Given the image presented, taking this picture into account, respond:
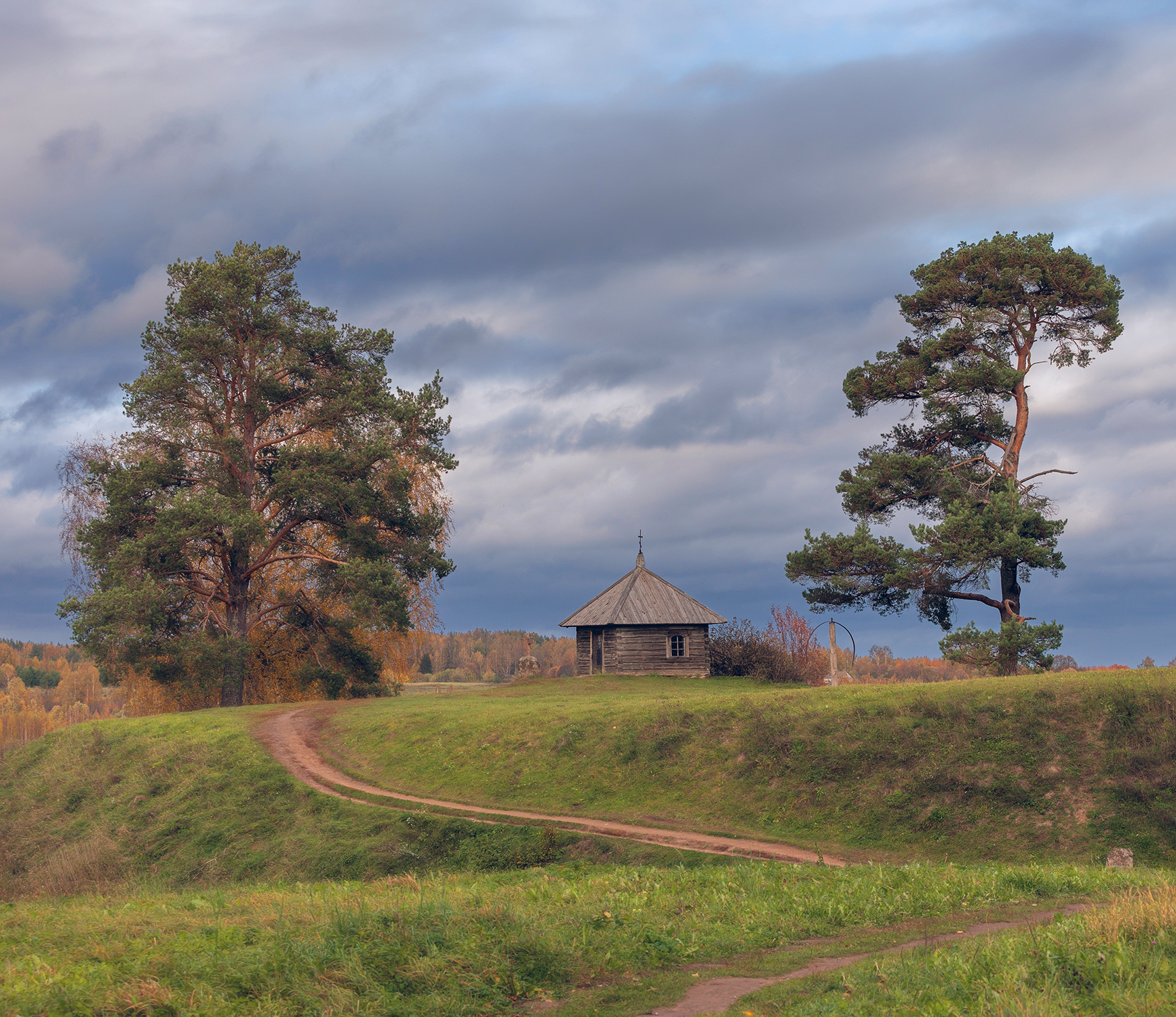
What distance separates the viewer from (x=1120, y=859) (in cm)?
1532

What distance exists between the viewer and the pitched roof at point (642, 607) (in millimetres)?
48438

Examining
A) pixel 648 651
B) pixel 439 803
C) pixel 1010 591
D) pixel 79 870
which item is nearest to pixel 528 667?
pixel 648 651

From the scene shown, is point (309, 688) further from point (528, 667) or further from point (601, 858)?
point (601, 858)

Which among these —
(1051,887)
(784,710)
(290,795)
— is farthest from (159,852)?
(1051,887)

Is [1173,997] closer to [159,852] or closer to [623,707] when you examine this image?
[623,707]

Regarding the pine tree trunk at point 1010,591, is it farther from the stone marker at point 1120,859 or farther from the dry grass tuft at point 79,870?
the dry grass tuft at point 79,870

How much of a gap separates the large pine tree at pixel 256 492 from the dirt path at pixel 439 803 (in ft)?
20.9

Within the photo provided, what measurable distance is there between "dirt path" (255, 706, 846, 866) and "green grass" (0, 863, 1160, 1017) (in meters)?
3.38

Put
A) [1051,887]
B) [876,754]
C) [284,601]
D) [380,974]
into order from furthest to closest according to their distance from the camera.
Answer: [284,601], [876,754], [1051,887], [380,974]

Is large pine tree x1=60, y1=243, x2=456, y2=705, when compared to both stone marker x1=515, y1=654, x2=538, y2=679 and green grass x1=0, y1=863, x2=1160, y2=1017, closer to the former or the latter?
stone marker x1=515, y1=654, x2=538, y2=679

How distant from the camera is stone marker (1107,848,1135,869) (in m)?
15.2

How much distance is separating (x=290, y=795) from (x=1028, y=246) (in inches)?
1194

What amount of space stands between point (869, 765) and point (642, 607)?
29701 mm

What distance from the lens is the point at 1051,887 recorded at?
39.7 feet
